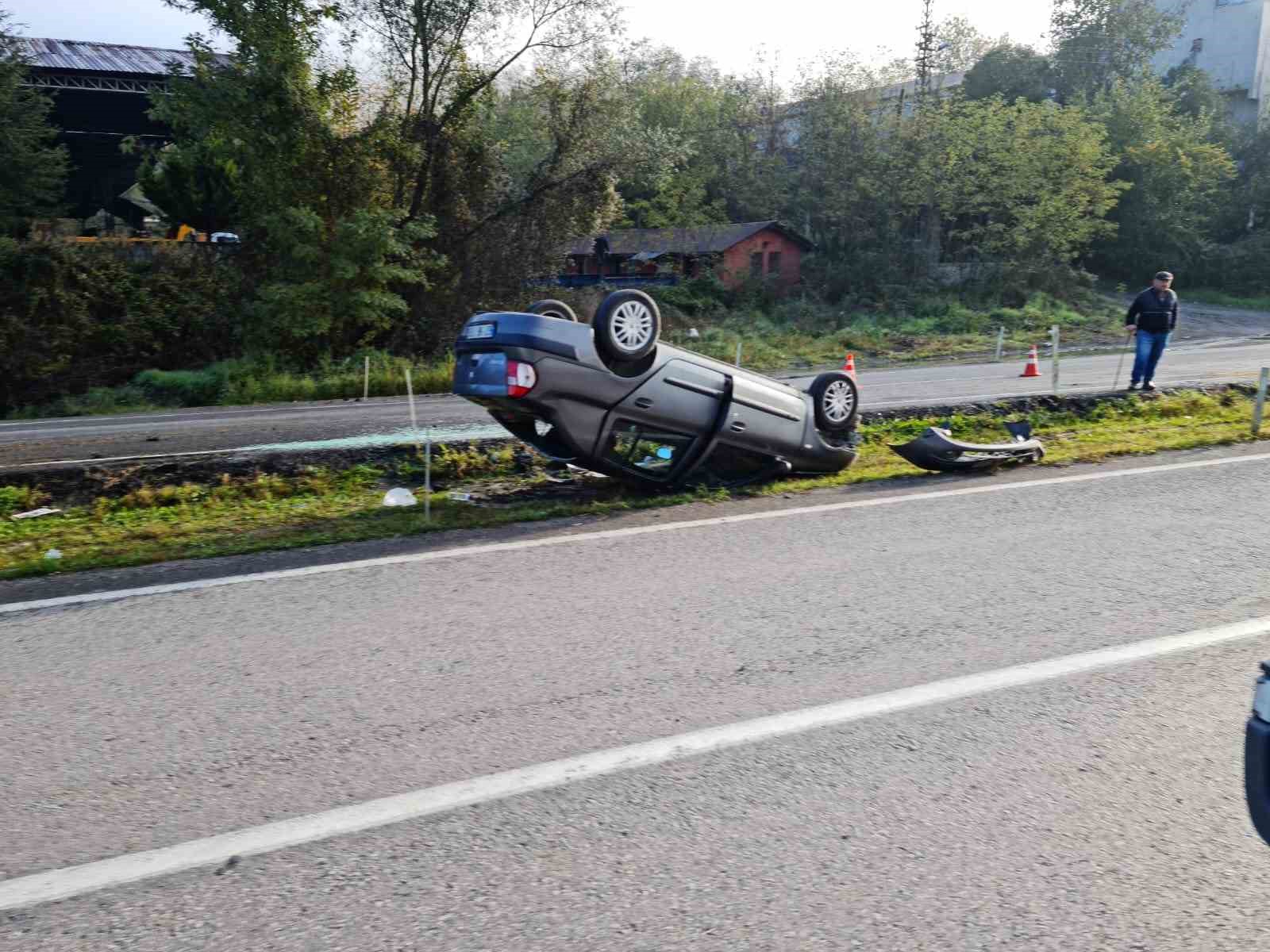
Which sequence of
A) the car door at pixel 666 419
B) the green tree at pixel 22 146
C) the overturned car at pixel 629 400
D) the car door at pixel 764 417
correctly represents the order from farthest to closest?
1. the green tree at pixel 22 146
2. the car door at pixel 764 417
3. the car door at pixel 666 419
4. the overturned car at pixel 629 400

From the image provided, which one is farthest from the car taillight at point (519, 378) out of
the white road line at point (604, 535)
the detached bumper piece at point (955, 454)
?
the detached bumper piece at point (955, 454)

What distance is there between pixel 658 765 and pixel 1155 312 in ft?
46.2

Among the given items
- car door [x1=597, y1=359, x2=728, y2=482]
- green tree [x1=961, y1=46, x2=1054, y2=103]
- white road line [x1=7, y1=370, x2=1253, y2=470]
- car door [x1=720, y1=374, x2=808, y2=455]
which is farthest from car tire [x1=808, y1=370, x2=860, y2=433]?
green tree [x1=961, y1=46, x2=1054, y2=103]

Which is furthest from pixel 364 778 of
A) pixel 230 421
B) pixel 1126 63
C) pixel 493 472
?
pixel 1126 63

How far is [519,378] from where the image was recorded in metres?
7.74

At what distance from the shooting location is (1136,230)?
165 feet

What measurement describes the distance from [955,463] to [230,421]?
11.2 meters

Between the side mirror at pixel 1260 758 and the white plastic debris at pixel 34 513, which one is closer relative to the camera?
the side mirror at pixel 1260 758

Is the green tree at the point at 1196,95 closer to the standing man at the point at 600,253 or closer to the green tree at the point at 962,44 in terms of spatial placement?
the green tree at the point at 962,44

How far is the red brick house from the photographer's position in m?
46.5

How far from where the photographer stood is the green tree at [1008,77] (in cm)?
5834

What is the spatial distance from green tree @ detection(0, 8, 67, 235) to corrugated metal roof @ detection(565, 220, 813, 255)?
21347 millimetres

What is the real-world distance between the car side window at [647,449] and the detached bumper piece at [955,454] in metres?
2.38

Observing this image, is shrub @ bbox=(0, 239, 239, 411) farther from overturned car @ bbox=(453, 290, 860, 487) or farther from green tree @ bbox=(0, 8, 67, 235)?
overturned car @ bbox=(453, 290, 860, 487)
